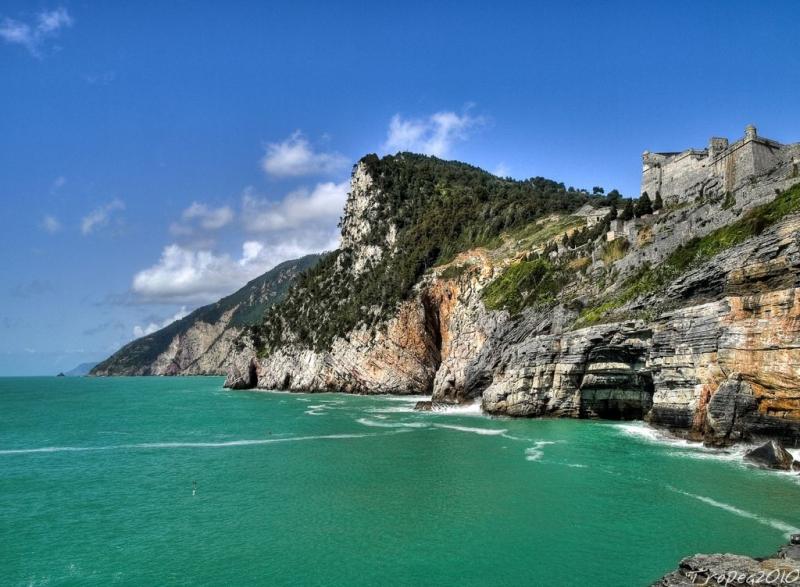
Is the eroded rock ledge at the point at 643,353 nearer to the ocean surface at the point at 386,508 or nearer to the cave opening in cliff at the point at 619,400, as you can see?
the cave opening in cliff at the point at 619,400

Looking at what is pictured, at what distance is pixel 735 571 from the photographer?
14023 mm

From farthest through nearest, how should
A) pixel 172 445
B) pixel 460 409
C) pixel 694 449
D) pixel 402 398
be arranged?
pixel 402 398, pixel 460 409, pixel 172 445, pixel 694 449

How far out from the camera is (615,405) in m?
46.0

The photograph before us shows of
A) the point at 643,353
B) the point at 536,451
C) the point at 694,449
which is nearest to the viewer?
the point at 694,449

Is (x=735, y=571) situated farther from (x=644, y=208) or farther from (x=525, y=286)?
(x=525, y=286)

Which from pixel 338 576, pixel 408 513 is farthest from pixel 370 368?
pixel 338 576

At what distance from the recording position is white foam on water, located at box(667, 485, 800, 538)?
773 inches

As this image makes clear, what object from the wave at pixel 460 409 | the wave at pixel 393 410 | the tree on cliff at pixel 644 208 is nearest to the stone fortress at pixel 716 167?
the tree on cliff at pixel 644 208

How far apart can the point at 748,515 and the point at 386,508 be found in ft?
45.4

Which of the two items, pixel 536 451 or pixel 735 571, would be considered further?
pixel 536 451

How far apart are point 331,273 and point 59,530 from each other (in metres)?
90.9

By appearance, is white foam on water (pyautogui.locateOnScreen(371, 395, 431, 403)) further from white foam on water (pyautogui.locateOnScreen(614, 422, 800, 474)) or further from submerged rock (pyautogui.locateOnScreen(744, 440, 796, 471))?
submerged rock (pyautogui.locateOnScreen(744, 440, 796, 471))

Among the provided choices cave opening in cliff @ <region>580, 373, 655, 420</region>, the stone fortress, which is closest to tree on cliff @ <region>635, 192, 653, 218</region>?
the stone fortress

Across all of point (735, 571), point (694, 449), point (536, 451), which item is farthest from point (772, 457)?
point (735, 571)
